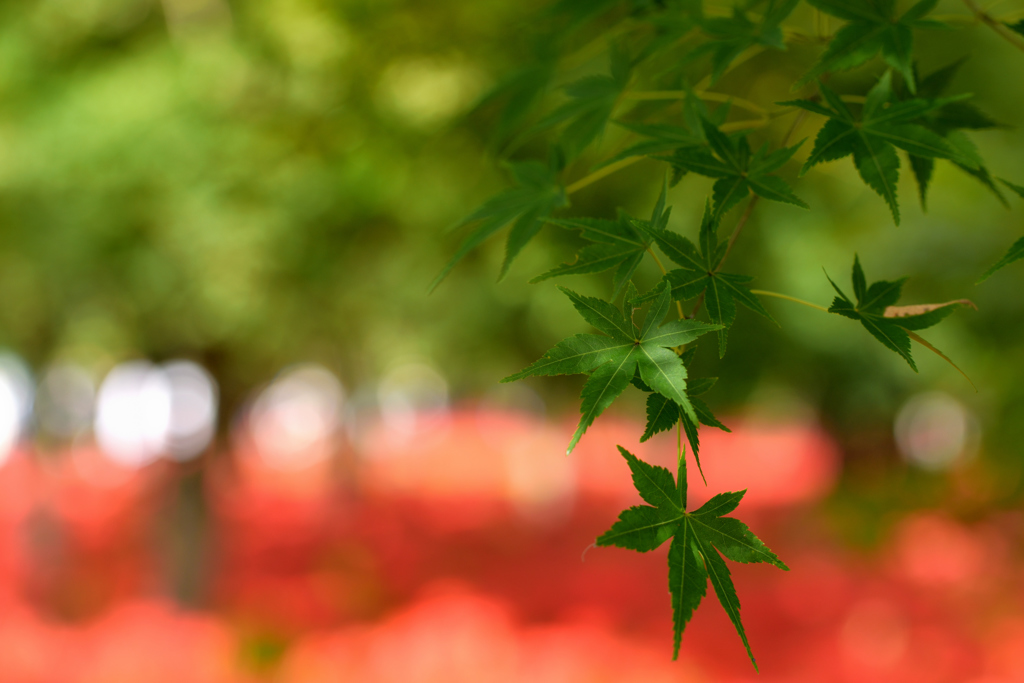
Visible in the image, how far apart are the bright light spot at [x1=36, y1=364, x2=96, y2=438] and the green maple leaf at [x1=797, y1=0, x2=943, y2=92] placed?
→ 443 inches

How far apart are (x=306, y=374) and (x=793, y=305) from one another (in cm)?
2855

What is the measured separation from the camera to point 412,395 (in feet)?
122

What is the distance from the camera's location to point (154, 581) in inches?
253

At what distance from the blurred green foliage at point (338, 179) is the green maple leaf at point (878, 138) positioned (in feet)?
2.09

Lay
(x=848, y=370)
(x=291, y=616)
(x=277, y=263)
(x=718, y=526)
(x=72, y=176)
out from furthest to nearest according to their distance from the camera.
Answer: (x=848, y=370), (x=291, y=616), (x=277, y=263), (x=72, y=176), (x=718, y=526)

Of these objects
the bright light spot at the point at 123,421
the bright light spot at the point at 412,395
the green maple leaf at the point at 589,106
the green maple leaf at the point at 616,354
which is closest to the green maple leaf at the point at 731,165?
the green maple leaf at the point at 616,354

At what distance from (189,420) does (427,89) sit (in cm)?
480

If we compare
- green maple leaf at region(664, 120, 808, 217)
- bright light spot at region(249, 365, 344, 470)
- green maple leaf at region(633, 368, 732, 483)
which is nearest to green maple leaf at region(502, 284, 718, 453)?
green maple leaf at region(633, 368, 732, 483)

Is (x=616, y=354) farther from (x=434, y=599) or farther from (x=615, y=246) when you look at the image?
(x=434, y=599)

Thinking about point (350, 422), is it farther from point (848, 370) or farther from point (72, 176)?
point (72, 176)

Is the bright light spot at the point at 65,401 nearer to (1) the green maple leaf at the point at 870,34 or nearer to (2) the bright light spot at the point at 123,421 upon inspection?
(2) the bright light spot at the point at 123,421

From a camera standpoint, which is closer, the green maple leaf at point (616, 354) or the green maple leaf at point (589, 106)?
the green maple leaf at point (616, 354)

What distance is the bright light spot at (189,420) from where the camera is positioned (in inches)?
226

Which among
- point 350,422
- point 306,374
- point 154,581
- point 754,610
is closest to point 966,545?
point 754,610
